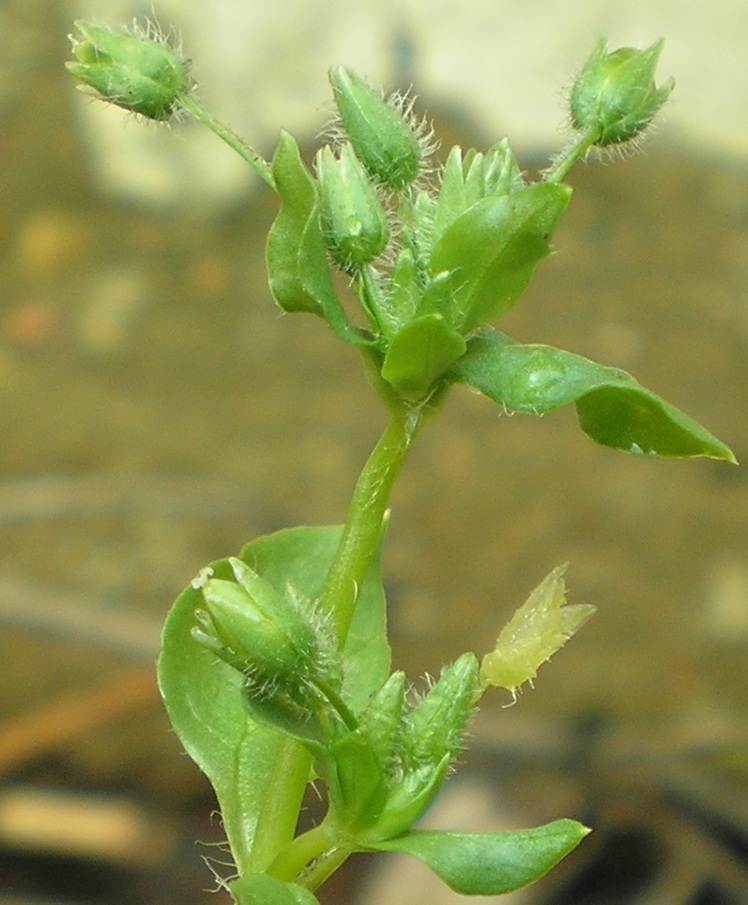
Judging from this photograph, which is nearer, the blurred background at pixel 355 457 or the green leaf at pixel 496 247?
the green leaf at pixel 496 247

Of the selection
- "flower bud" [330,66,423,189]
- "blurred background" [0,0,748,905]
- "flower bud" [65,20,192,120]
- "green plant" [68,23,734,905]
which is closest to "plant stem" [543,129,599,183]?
"green plant" [68,23,734,905]

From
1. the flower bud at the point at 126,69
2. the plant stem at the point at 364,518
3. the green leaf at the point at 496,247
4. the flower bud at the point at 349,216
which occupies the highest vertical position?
the flower bud at the point at 126,69

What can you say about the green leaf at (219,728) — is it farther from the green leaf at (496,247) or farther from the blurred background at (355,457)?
the blurred background at (355,457)

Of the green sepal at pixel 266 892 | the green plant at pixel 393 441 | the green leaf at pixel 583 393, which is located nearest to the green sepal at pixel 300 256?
the green plant at pixel 393 441

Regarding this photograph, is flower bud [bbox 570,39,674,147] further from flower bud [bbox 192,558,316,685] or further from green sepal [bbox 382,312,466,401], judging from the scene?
flower bud [bbox 192,558,316,685]

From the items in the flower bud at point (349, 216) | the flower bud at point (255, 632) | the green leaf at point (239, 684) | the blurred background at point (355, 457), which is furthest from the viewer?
the blurred background at point (355, 457)

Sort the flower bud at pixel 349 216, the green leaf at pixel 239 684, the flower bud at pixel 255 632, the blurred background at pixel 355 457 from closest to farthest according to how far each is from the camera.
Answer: the flower bud at pixel 255 632
the flower bud at pixel 349 216
the green leaf at pixel 239 684
the blurred background at pixel 355 457
